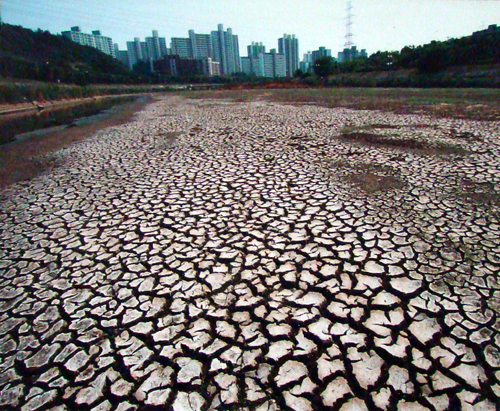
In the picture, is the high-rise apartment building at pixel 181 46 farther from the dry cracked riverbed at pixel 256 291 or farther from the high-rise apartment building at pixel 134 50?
the dry cracked riverbed at pixel 256 291

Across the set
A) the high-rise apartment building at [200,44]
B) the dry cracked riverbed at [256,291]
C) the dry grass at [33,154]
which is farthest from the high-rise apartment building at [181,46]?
the dry cracked riverbed at [256,291]

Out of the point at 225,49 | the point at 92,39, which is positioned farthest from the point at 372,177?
the point at 92,39

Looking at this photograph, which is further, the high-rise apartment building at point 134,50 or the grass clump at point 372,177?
the high-rise apartment building at point 134,50

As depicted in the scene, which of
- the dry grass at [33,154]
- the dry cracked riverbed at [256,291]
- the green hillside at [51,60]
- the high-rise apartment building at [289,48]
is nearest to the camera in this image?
the dry cracked riverbed at [256,291]

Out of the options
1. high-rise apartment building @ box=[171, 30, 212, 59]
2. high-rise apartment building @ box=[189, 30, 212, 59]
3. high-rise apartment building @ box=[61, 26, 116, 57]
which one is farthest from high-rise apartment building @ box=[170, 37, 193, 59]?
high-rise apartment building @ box=[61, 26, 116, 57]

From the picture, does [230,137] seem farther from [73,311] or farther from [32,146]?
[73,311]

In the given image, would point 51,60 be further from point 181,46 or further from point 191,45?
point 191,45
